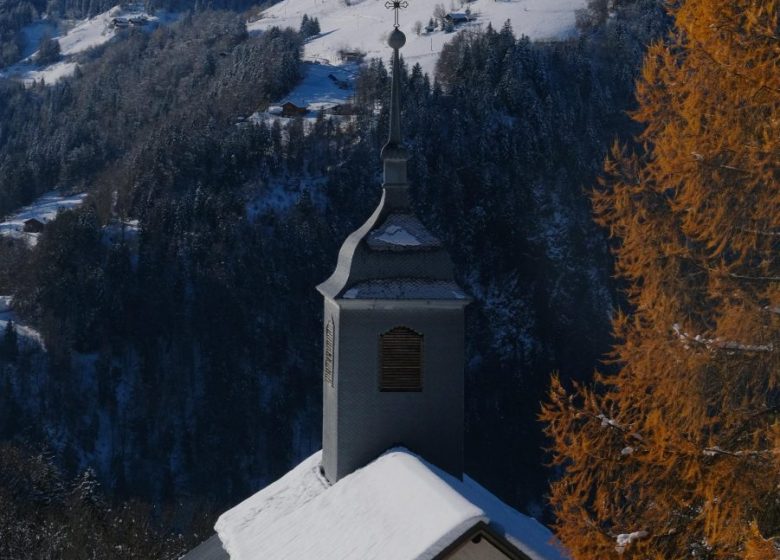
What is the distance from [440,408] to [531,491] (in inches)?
2233

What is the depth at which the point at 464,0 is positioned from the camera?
138 m

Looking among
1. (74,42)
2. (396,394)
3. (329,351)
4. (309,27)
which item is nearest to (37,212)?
(309,27)

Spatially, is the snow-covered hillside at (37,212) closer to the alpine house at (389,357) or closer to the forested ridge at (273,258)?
the forested ridge at (273,258)

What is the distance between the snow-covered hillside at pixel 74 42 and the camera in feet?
563

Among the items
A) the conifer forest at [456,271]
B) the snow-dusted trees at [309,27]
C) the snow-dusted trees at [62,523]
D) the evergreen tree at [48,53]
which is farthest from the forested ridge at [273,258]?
the evergreen tree at [48,53]

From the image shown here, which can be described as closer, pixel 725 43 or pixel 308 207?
pixel 725 43

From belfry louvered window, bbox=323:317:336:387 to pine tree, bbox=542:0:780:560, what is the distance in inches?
354

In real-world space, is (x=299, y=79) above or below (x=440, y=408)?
below

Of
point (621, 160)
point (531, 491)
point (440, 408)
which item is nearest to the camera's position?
point (621, 160)

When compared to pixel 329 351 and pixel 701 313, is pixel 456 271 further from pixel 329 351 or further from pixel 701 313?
pixel 701 313

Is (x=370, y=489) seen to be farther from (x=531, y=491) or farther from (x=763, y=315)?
(x=531, y=491)

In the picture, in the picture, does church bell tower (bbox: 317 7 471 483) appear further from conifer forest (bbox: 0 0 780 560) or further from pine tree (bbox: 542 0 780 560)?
pine tree (bbox: 542 0 780 560)

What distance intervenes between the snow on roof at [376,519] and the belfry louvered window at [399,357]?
1239 millimetres

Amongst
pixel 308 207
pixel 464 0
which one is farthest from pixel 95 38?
pixel 308 207
